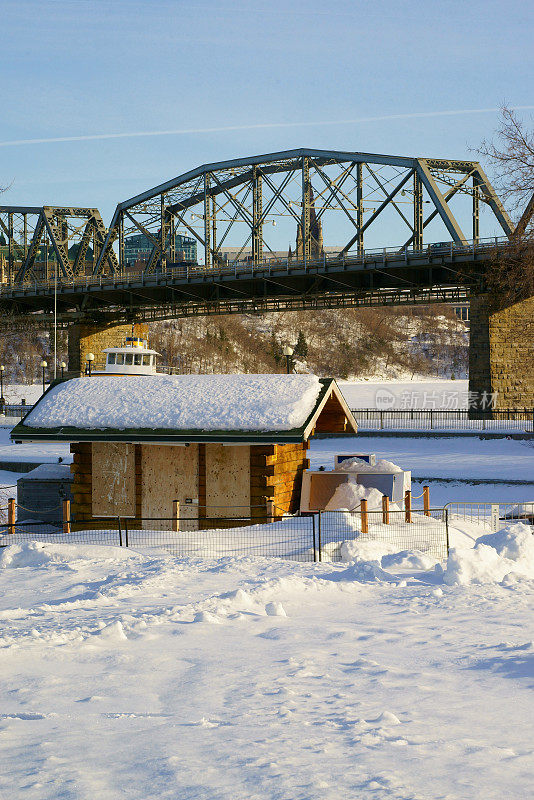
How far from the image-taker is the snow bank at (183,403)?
66.3 ft

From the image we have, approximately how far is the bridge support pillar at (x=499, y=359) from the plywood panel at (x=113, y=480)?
38.4 m

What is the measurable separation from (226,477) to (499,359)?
39078 mm

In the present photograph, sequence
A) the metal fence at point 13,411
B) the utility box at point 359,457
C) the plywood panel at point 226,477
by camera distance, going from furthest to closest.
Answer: the metal fence at point 13,411, the utility box at point 359,457, the plywood panel at point 226,477

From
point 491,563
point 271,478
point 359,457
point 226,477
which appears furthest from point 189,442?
point 491,563

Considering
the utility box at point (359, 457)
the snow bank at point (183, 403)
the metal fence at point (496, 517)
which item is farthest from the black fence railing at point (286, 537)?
the utility box at point (359, 457)

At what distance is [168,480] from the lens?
68.8ft

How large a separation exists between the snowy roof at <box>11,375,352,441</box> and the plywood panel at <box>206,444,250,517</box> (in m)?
0.85

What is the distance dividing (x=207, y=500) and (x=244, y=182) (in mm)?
67261

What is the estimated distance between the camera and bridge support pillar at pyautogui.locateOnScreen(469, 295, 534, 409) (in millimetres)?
55438

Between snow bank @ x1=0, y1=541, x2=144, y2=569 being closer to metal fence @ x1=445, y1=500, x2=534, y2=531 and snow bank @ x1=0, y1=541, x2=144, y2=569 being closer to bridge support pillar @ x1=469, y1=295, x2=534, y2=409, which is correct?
metal fence @ x1=445, y1=500, x2=534, y2=531

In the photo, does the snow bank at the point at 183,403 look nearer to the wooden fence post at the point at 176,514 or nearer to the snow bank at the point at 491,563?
the wooden fence post at the point at 176,514

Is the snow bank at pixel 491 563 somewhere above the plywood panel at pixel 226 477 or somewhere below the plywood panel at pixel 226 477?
below

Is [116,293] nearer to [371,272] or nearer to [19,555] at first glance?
[371,272]

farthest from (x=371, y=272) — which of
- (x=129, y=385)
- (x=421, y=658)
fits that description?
(x=421, y=658)
